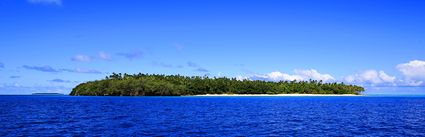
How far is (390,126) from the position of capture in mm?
61844

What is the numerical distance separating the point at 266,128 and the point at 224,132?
7.42 metres

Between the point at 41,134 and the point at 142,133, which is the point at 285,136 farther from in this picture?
the point at 41,134

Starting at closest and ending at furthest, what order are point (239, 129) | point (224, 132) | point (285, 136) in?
point (285, 136) → point (224, 132) → point (239, 129)

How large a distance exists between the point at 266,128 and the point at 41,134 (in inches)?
1027

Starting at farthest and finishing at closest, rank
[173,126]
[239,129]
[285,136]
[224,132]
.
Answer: [173,126], [239,129], [224,132], [285,136]

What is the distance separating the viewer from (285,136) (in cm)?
4975

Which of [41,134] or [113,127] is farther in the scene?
[113,127]

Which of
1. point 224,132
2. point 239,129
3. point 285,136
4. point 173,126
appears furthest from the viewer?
point 173,126

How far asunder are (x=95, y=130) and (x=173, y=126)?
1024 centimetres

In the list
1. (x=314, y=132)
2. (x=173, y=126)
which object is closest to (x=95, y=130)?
(x=173, y=126)

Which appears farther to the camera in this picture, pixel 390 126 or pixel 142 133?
pixel 390 126

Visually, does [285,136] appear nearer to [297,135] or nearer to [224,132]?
[297,135]

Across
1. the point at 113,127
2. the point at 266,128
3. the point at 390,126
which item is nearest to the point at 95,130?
the point at 113,127

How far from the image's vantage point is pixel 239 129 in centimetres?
5678
